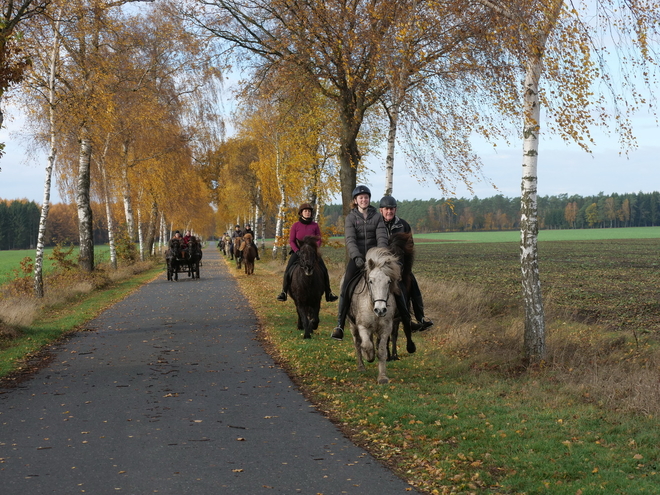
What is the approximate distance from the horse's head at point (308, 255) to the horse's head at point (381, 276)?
3.76m

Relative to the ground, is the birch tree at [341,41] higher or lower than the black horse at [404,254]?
higher

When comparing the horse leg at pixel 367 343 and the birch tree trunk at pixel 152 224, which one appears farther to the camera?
the birch tree trunk at pixel 152 224

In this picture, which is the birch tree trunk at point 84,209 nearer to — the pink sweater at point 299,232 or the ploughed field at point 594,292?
the ploughed field at point 594,292

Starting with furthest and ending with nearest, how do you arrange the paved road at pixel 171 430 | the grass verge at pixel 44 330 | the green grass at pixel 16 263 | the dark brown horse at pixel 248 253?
the green grass at pixel 16 263, the dark brown horse at pixel 248 253, the grass verge at pixel 44 330, the paved road at pixel 171 430

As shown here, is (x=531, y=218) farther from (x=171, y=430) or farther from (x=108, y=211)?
(x=108, y=211)

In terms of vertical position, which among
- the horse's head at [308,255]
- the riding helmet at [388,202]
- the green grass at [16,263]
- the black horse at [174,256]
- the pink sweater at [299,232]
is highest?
the riding helmet at [388,202]

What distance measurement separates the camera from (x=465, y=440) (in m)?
6.08

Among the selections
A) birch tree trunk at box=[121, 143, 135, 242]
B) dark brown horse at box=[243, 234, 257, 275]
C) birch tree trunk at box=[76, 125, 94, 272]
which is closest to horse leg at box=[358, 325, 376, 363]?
birch tree trunk at box=[76, 125, 94, 272]

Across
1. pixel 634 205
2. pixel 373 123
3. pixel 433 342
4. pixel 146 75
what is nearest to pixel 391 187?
pixel 433 342

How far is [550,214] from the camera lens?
181625mm

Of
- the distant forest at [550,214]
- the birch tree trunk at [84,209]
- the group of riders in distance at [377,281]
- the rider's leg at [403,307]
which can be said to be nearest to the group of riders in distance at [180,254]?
the birch tree trunk at [84,209]

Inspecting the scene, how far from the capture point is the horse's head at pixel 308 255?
12289 mm

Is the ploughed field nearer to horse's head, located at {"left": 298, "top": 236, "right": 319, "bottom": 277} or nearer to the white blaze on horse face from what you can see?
the white blaze on horse face

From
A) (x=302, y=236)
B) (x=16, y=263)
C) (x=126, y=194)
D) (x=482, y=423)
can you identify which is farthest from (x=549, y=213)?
(x=482, y=423)
